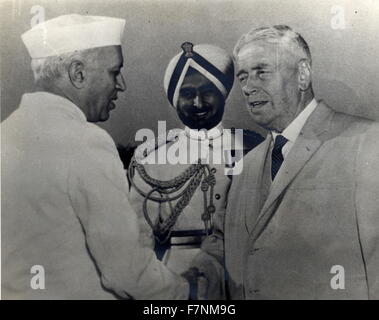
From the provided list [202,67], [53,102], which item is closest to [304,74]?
[202,67]

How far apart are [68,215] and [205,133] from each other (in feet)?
3.27

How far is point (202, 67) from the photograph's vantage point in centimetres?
437

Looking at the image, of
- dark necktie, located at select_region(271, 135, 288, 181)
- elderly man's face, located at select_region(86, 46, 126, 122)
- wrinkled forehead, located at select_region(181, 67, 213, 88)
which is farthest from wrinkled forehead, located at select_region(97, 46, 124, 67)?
dark necktie, located at select_region(271, 135, 288, 181)

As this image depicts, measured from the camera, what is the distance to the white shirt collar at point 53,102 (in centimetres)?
434

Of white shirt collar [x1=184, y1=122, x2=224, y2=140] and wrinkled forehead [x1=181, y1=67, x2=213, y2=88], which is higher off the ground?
wrinkled forehead [x1=181, y1=67, x2=213, y2=88]

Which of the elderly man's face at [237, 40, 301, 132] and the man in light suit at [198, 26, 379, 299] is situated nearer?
the man in light suit at [198, 26, 379, 299]

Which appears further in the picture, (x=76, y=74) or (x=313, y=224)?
(x=76, y=74)

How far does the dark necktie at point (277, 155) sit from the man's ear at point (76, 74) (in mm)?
1278

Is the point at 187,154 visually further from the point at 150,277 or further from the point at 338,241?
the point at 338,241

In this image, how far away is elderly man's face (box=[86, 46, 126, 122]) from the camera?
14.3 ft

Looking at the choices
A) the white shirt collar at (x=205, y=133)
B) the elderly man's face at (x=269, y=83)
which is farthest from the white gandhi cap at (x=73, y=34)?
the elderly man's face at (x=269, y=83)

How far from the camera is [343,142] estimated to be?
4.22m

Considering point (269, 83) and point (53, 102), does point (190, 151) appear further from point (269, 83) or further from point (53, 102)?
point (53, 102)

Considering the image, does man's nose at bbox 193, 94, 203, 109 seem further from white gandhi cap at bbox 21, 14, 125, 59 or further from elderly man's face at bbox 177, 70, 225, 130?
white gandhi cap at bbox 21, 14, 125, 59
